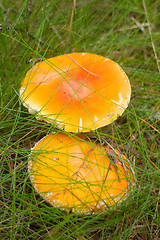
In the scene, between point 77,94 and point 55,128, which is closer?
point 77,94

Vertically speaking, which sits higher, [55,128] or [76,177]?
[55,128]

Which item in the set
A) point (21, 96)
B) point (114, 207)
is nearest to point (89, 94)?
point (21, 96)

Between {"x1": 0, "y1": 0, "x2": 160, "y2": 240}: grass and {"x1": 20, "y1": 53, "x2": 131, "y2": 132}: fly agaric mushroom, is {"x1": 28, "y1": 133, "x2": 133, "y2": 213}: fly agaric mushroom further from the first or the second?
{"x1": 20, "y1": 53, "x2": 131, "y2": 132}: fly agaric mushroom

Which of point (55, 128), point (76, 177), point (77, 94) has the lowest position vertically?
point (76, 177)

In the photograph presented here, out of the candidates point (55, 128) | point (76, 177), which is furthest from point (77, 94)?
point (76, 177)

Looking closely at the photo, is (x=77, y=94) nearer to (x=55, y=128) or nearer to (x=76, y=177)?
(x=55, y=128)

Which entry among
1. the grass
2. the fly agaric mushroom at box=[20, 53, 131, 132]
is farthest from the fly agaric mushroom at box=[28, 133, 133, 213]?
the fly agaric mushroom at box=[20, 53, 131, 132]
